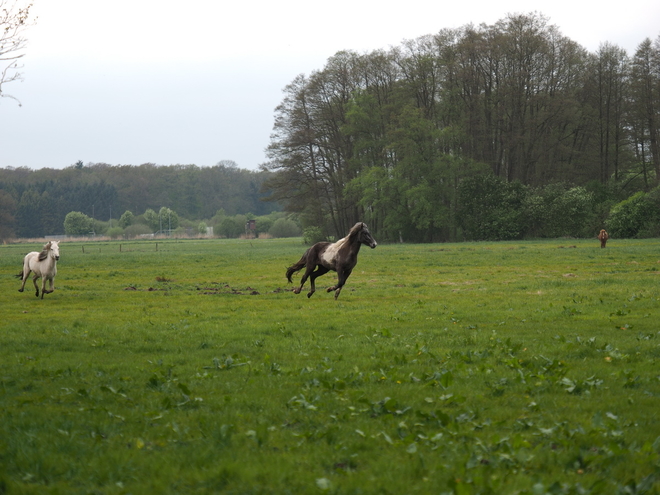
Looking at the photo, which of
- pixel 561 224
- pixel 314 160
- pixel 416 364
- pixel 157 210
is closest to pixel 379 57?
pixel 314 160

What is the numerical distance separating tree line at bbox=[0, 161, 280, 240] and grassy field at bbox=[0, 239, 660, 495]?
149 m

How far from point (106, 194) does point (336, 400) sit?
189 m

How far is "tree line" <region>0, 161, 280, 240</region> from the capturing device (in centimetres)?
17138

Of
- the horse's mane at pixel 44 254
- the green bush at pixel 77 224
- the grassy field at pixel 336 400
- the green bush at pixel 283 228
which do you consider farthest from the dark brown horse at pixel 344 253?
the green bush at pixel 77 224

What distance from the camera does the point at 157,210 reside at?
635ft

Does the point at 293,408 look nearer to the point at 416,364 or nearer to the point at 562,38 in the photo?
the point at 416,364

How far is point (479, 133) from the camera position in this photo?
73.6 meters

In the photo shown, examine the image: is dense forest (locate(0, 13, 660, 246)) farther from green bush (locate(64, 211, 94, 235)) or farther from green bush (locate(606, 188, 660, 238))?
green bush (locate(64, 211, 94, 235))

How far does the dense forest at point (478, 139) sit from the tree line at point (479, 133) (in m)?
0.15

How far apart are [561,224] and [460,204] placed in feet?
37.0

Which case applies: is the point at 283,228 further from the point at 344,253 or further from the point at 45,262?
the point at 344,253

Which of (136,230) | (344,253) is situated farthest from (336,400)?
(136,230)

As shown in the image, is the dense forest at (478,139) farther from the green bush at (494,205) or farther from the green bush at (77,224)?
the green bush at (77,224)

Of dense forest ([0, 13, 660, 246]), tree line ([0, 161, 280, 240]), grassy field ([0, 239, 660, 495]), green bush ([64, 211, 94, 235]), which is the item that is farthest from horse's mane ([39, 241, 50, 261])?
green bush ([64, 211, 94, 235])
